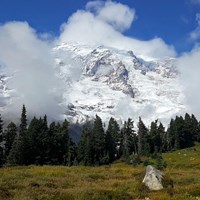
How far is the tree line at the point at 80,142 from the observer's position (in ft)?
334

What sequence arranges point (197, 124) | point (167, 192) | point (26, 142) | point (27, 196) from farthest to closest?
point (197, 124) < point (26, 142) < point (167, 192) < point (27, 196)

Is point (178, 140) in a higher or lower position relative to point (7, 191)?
higher

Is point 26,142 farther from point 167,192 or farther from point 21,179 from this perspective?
point 167,192

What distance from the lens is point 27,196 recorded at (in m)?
26.6

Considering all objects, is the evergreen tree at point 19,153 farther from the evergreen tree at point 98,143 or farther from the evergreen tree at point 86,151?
the evergreen tree at point 98,143

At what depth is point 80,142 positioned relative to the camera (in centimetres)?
12362

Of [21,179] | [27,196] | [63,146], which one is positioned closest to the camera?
[27,196]

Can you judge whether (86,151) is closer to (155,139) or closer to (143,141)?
(143,141)

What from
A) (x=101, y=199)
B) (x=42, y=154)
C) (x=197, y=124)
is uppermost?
(x=197, y=124)

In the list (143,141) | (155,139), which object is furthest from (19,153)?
(155,139)

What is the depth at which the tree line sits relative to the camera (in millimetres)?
101875

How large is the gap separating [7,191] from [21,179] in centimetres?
786

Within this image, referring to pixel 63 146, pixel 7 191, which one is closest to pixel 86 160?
pixel 63 146

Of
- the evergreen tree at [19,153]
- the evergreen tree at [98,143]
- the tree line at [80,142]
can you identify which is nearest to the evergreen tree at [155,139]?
the tree line at [80,142]
